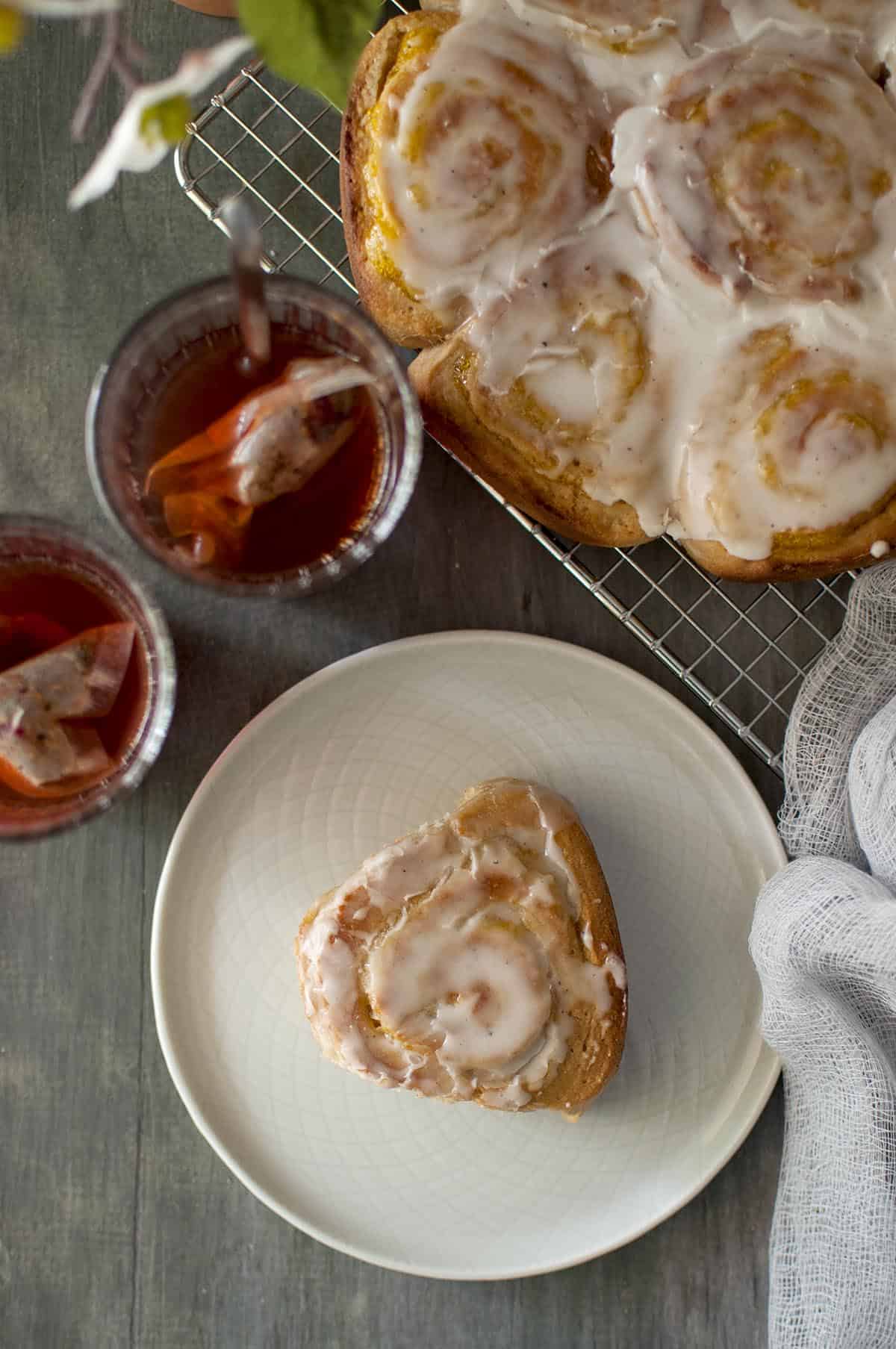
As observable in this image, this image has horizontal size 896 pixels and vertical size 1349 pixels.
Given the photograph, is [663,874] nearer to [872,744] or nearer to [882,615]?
[872,744]

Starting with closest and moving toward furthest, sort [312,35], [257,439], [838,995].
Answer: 1. [312,35]
2. [257,439]
3. [838,995]

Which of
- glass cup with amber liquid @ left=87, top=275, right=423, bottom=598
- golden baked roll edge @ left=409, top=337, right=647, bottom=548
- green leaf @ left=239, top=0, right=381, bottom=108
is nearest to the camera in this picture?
green leaf @ left=239, top=0, right=381, bottom=108

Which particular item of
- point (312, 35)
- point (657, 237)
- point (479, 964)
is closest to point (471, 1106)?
point (479, 964)

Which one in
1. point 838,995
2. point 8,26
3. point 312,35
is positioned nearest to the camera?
point 8,26

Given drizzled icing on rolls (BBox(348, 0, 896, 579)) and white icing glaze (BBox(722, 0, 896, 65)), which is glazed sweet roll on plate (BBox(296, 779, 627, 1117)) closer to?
drizzled icing on rolls (BBox(348, 0, 896, 579))

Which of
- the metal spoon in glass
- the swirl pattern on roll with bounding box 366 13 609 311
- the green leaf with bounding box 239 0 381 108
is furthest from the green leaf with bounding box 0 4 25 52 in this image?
the swirl pattern on roll with bounding box 366 13 609 311

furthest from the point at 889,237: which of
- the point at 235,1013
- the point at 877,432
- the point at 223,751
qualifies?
the point at 235,1013

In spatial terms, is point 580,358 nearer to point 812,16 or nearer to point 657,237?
point 657,237
